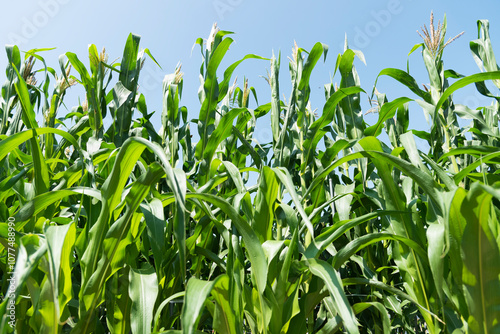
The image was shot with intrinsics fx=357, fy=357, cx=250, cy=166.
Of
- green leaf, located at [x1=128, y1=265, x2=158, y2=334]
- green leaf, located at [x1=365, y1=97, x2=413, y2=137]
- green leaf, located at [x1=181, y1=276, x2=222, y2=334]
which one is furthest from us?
green leaf, located at [x1=365, y1=97, x2=413, y2=137]

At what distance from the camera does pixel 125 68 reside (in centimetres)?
117

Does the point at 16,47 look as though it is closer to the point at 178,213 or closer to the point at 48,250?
the point at 48,250

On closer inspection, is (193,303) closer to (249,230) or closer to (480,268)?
(249,230)

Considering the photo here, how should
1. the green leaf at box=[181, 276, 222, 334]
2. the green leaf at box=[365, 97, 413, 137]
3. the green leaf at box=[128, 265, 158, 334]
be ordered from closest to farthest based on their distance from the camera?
the green leaf at box=[181, 276, 222, 334] → the green leaf at box=[128, 265, 158, 334] → the green leaf at box=[365, 97, 413, 137]

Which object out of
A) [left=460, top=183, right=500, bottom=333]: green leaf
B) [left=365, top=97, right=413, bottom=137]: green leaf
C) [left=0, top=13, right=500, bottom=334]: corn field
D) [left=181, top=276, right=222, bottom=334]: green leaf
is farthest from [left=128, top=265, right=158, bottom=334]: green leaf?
[left=365, top=97, right=413, bottom=137]: green leaf

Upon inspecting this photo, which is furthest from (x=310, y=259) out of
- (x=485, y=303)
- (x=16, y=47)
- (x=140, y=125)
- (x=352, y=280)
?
(x=16, y=47)

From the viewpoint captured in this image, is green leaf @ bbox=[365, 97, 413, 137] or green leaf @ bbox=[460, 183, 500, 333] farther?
green leaf @ bbox=[365, 97, 413, 137]

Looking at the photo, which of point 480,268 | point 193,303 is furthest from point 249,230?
point 480,268

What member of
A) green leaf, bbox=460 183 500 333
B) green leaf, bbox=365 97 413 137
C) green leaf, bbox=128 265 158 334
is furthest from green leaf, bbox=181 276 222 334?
green leaf, bbox=365 97 413 137

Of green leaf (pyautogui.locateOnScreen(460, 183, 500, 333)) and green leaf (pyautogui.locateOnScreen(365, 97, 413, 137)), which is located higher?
green leaf (pyautogui.locateOnScreen(365, 97, 413, 137))

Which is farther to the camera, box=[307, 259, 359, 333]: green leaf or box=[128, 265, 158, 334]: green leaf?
box=[128, 265, 158, 334]: green leaf

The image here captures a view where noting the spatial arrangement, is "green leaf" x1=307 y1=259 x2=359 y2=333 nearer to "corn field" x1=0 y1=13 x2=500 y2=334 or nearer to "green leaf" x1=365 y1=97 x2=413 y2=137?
"corn field" x1=0 y1=13 x2=500 y2=334

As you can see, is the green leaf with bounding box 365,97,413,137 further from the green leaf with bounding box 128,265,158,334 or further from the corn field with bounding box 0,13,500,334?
the green leaf with bounding box 128,265,158,334

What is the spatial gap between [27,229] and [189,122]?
76 cm
